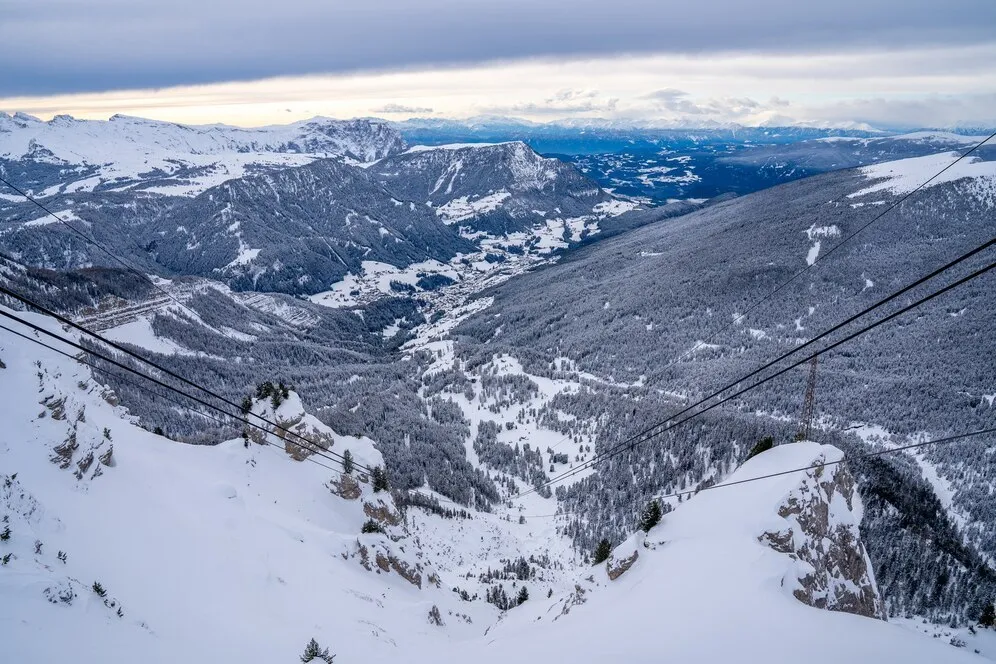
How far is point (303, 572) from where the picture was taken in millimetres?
34062

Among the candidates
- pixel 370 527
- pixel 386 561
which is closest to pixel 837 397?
pixel 370 527

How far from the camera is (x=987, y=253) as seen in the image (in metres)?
186

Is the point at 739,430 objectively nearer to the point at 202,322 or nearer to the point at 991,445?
the point at 991,445

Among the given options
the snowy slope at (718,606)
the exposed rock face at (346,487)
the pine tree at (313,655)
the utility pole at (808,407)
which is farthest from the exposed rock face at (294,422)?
the utility pole at (808,407)

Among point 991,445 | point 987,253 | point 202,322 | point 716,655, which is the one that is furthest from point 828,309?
point 202,322

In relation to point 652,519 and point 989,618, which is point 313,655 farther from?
point 989,618

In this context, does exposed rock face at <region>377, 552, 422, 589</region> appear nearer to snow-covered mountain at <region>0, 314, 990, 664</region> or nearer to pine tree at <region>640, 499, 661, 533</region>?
snow-covered mountain at <region>0, 314, 990, 664</region>

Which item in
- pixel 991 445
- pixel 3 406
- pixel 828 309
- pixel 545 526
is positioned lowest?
pixel 545 526

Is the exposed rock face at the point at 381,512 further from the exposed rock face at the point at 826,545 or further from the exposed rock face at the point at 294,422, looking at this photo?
the exposed rock face at the point at 826,545

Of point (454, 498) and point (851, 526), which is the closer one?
point (851, 526)

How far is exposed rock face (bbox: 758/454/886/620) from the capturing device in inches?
1105

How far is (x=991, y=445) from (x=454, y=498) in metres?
107

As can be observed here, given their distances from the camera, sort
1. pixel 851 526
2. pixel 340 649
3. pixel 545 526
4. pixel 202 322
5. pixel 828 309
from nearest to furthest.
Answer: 1. pixel 340 649
2. pixel 851 526
3. pixel 545 526
4. pixel 828 309
5. pixel 202 322

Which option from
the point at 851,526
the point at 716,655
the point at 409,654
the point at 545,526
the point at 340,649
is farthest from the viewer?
the point at 545,526
